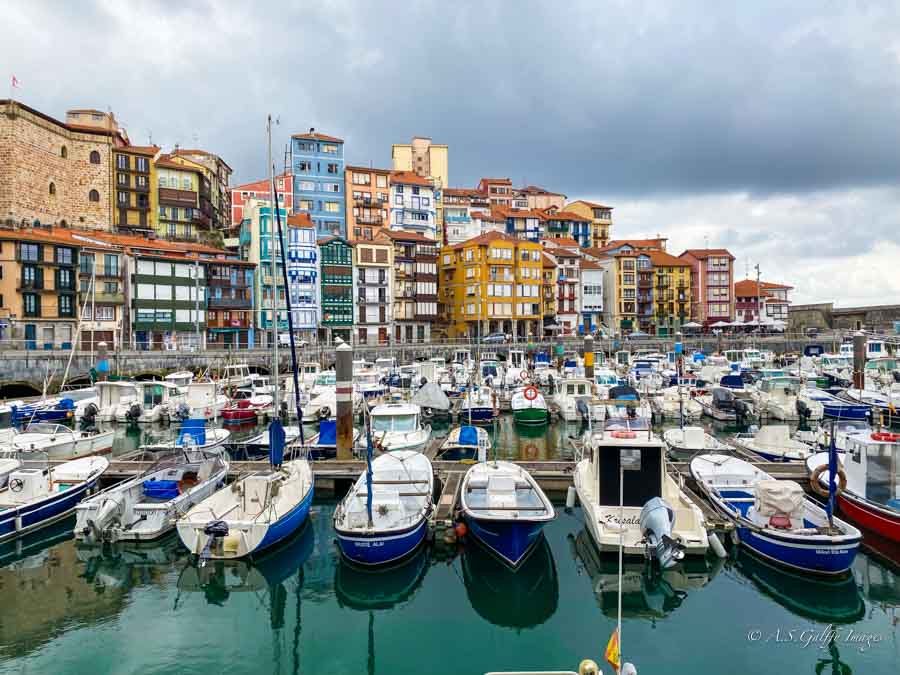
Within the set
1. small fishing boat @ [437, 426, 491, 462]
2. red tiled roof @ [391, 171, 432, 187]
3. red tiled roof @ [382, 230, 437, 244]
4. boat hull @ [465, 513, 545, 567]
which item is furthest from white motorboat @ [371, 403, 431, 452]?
red tiled roof @ [391, 171, 432, 187]

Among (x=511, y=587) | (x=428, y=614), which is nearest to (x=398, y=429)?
(x=511, y=587)

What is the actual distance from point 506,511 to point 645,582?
3889 mm

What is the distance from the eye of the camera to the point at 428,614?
15.5 meters

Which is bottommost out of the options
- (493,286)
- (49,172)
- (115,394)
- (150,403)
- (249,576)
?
(249,576)

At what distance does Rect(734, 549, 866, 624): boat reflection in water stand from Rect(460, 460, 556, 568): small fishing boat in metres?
5.54

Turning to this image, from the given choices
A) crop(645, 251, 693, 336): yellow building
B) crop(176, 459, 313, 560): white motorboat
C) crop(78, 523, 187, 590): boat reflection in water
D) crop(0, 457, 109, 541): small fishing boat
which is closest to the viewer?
crop(176, 459, 313, 560): white motorboat

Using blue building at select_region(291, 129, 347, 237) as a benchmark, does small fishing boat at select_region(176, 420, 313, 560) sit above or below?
below

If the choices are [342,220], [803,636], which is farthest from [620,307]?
[803,636]

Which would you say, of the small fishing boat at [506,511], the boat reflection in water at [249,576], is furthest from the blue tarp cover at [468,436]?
the boat reflection in water at [249,576]

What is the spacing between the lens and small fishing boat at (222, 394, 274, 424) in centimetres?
4206

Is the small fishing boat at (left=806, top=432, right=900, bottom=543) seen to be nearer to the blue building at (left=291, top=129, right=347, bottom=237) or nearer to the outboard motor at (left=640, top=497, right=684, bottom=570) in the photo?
the outboard motor at (left=640, top=497, right=684, bottom=570)

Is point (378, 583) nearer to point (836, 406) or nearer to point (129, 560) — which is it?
point (129, 560)

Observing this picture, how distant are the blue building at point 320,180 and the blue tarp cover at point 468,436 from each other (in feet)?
245

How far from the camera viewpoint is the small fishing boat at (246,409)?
42.1m
